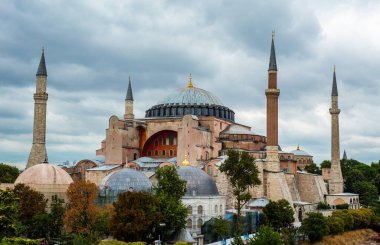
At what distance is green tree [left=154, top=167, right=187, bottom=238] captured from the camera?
2141 centimetres

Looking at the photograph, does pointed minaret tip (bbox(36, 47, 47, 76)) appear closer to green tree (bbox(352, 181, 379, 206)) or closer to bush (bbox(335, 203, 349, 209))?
bush (bbox(335, 203, 349, 209))

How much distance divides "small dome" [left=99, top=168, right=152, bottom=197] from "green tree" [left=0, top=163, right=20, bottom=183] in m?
9.40

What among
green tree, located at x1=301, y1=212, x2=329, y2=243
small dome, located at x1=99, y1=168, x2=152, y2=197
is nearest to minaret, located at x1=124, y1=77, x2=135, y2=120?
small dome, located at x1=99, y1=168, x2=152, y2=197

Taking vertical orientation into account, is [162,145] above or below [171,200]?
above

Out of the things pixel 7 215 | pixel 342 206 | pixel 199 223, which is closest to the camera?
pixel 7 215

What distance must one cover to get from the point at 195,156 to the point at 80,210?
41.8 feet

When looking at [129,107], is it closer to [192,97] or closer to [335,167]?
[192,97]

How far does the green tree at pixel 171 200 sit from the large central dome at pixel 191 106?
14649mm

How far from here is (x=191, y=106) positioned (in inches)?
1499

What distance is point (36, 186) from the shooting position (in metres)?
25.0

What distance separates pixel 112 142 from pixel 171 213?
49.4 ft

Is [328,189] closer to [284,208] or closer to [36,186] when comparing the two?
[284,208]

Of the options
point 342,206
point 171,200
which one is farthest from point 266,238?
point 342,206

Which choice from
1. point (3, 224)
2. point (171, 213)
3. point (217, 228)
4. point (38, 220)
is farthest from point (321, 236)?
point (3, 224)
